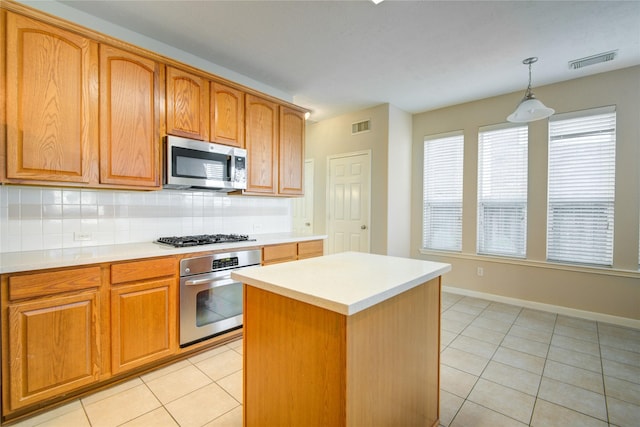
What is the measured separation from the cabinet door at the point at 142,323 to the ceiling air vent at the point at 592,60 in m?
4.41

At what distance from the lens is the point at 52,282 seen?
5.66 feet

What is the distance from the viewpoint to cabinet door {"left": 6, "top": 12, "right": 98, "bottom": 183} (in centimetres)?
179

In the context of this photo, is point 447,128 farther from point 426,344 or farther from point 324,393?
point 324,393

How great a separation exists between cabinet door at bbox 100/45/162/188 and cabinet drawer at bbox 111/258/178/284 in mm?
666

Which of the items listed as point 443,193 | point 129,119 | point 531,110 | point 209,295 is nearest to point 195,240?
point 209,295

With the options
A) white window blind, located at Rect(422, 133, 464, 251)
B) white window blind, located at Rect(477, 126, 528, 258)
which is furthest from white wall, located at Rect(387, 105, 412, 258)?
white window blind, located at Rect(477, 126, 528, 258)

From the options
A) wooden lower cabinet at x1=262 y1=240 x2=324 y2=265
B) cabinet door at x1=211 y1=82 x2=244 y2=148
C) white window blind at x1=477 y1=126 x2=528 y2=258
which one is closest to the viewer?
cabinet door at x1=211 y1=82 x2=244 y2=148

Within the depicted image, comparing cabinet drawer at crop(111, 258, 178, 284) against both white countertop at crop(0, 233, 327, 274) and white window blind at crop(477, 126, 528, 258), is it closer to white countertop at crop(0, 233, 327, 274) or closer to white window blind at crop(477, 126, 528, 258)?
white countertop at crop(0, 233, 327, 274)

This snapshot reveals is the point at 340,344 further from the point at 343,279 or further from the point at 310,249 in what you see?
the point at 310,249

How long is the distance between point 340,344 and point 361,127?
3.98m

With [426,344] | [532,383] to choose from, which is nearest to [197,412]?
[426,344]

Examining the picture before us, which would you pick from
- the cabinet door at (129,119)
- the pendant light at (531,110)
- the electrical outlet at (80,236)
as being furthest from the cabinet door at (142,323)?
the pendant light at (531,110)

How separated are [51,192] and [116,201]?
1.37 ft

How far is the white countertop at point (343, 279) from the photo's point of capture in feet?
3.43
